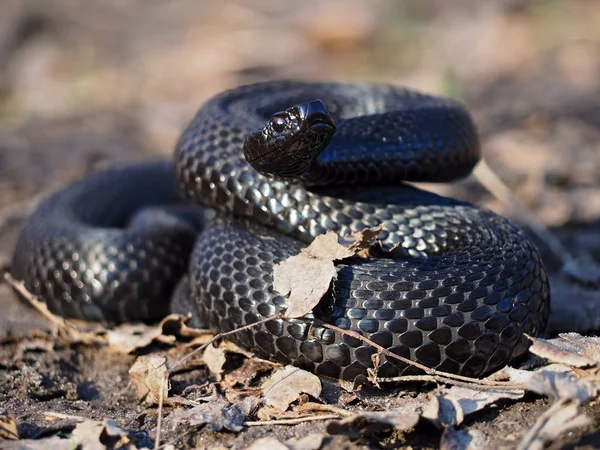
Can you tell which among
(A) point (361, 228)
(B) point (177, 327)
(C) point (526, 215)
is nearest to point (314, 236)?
(A) point (361, 228)

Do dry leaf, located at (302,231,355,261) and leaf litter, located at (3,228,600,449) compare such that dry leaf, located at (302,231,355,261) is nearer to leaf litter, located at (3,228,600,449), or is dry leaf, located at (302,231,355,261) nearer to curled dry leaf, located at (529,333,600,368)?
leaf litter, located at (3,228,600,449)

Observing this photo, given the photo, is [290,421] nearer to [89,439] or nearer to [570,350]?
[89,439]

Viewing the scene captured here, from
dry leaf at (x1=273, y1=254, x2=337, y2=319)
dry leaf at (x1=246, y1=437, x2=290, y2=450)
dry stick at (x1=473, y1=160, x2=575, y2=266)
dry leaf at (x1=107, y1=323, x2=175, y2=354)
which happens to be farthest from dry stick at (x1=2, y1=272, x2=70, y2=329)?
dry stick at (x1=473, y1=160, x2=575, y2=266)

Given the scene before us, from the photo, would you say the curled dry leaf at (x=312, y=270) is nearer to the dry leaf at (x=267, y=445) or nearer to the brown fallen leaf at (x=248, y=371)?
the brown fallen leaf at (x=248, y=371)

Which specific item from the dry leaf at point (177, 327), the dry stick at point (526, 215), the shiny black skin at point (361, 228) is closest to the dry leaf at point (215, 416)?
the shiny black skin at point (361, 228)

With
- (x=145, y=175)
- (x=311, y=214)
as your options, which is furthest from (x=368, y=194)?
(x=145, y=175)

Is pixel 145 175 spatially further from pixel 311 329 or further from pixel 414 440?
pixel 414 440

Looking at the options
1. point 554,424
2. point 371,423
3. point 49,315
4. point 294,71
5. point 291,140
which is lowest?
point 49,315
